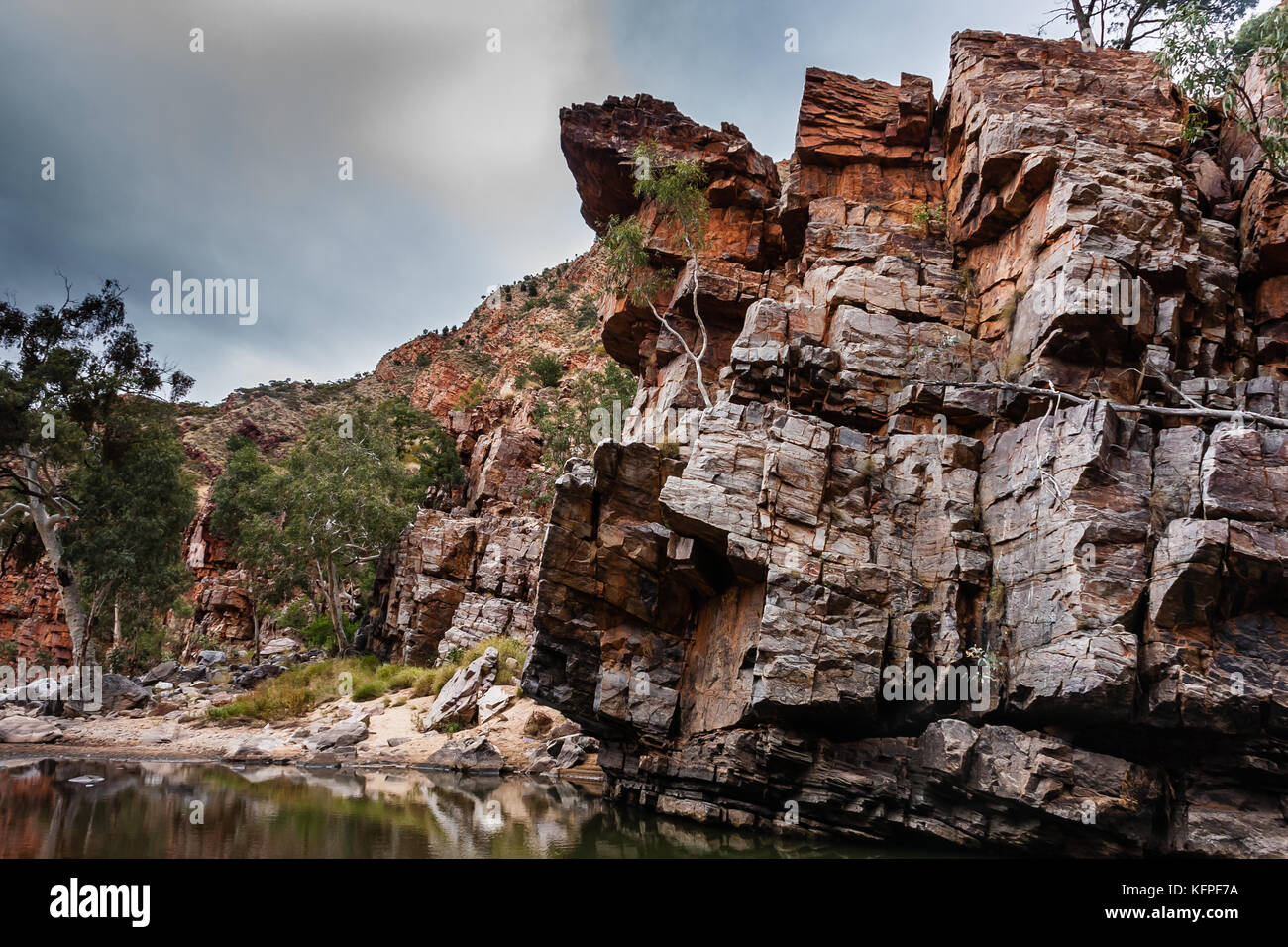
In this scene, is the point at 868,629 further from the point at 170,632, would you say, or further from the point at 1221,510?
the point at 170,632

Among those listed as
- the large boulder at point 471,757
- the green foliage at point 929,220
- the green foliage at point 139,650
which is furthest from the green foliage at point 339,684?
the green foliage at point 929,220

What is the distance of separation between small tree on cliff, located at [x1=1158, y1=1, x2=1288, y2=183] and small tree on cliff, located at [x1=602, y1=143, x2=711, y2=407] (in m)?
13.0

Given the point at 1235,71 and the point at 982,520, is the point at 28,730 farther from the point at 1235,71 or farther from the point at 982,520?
the point at 1235,71

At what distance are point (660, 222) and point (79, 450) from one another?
22318 mm

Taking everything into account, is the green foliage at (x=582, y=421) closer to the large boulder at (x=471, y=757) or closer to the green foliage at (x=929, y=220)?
the large boulder at (x=471, y=757)

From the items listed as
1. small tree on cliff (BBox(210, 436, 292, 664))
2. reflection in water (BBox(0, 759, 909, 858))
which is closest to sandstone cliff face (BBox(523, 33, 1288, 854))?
reflection in water (BBox(0, 759, 909, 858))

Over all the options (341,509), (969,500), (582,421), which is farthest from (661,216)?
(341,509)

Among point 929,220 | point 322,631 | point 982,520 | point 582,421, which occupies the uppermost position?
point 929,220

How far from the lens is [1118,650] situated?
40.2 feet

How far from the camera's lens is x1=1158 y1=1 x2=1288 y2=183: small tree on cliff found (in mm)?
16656

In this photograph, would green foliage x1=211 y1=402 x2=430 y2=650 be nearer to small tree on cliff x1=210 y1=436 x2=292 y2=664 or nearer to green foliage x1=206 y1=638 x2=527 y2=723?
small tree on cliff x1=210 y1=436 x2=292 y2=664

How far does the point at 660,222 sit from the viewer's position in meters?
26.3

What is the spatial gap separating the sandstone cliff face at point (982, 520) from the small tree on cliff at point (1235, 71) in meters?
1.17
